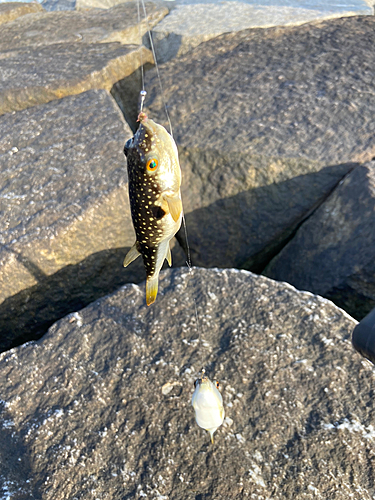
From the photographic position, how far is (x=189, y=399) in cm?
169

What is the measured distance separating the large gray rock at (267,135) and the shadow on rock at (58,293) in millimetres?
511

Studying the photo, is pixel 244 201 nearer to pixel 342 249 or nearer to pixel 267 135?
pixel 267 135

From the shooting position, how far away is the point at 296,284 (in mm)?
2465

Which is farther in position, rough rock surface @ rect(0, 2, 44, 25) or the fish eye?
rough rock surface @ rect(0, 2, 44, 25)

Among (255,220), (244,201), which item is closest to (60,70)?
(244,201)

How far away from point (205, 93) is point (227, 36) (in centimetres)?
84

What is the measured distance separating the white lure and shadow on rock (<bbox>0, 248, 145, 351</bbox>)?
1.10m

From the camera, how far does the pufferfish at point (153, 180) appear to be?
4.22 ft

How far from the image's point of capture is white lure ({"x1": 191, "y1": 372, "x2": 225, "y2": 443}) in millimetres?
1460

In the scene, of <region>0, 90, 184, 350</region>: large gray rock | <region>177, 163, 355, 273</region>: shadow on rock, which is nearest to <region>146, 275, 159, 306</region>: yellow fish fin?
<region>0, 90, 184, 350</region>: large gray rock

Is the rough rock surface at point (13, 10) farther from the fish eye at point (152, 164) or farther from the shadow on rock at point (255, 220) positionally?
the fish eye at point (152, 164)

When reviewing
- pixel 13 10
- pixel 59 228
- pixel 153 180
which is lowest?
pixel 59 228

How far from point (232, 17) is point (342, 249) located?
9.11 ft

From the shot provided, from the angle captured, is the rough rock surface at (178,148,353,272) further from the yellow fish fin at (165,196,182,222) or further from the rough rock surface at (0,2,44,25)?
the rough rock surface at (0,2,44,25)
